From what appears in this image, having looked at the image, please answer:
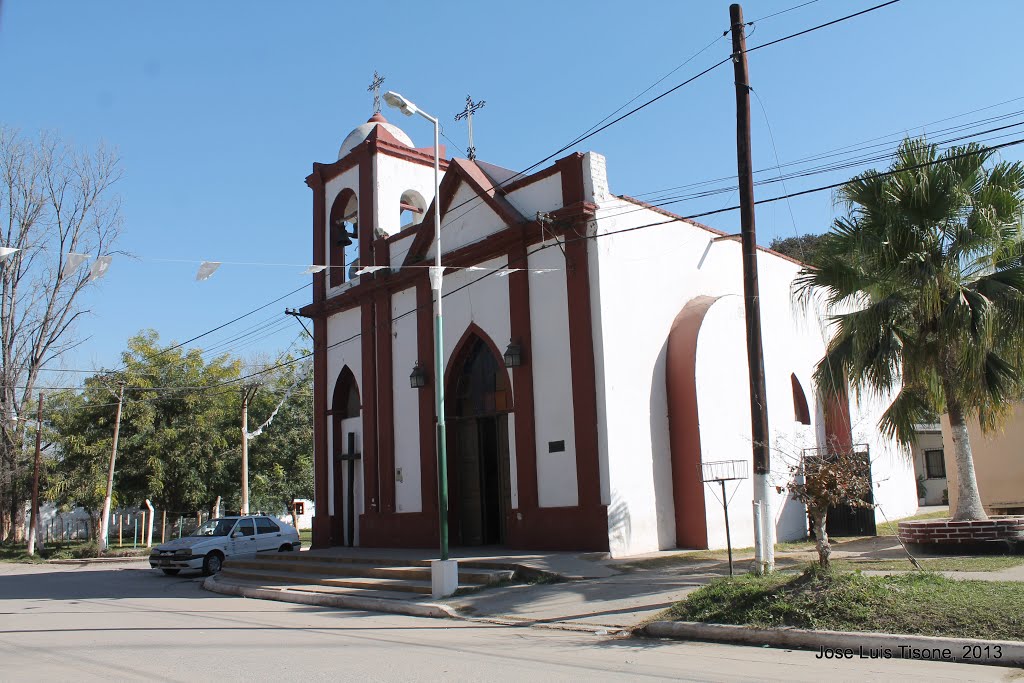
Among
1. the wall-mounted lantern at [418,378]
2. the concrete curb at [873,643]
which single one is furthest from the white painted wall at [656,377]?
the concrete curb at [873,643]

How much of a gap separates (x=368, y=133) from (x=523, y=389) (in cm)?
1084

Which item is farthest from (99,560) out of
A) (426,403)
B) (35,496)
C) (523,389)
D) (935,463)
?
(935,463)

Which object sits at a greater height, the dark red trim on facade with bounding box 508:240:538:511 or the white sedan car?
the dark red trim on facade with bounding box 508:240:538:511

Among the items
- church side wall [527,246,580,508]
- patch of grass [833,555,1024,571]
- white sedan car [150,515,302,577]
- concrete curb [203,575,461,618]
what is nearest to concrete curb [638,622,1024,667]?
patch of grass [833,555,1024,571]

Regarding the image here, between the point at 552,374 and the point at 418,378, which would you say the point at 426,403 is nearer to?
the point at 418,378

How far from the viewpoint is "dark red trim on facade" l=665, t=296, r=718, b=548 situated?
Answer: 57.9ft

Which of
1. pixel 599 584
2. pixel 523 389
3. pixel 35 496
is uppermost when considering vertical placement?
pixel 523 389

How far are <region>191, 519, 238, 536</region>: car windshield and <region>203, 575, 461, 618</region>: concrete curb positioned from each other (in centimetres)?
506

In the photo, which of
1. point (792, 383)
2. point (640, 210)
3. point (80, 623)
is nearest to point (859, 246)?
point (640, 210)

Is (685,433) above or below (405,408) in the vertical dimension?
below

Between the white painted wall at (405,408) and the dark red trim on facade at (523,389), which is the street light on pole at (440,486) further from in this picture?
the white painted wall at (405,408)

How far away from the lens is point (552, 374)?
59.0 ft

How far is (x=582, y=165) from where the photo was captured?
705 inches

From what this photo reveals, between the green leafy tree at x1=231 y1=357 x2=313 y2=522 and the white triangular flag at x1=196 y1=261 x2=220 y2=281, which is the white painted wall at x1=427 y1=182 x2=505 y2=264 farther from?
the green leafy tree at x1=231 y1=357 x2=313 y2=522
